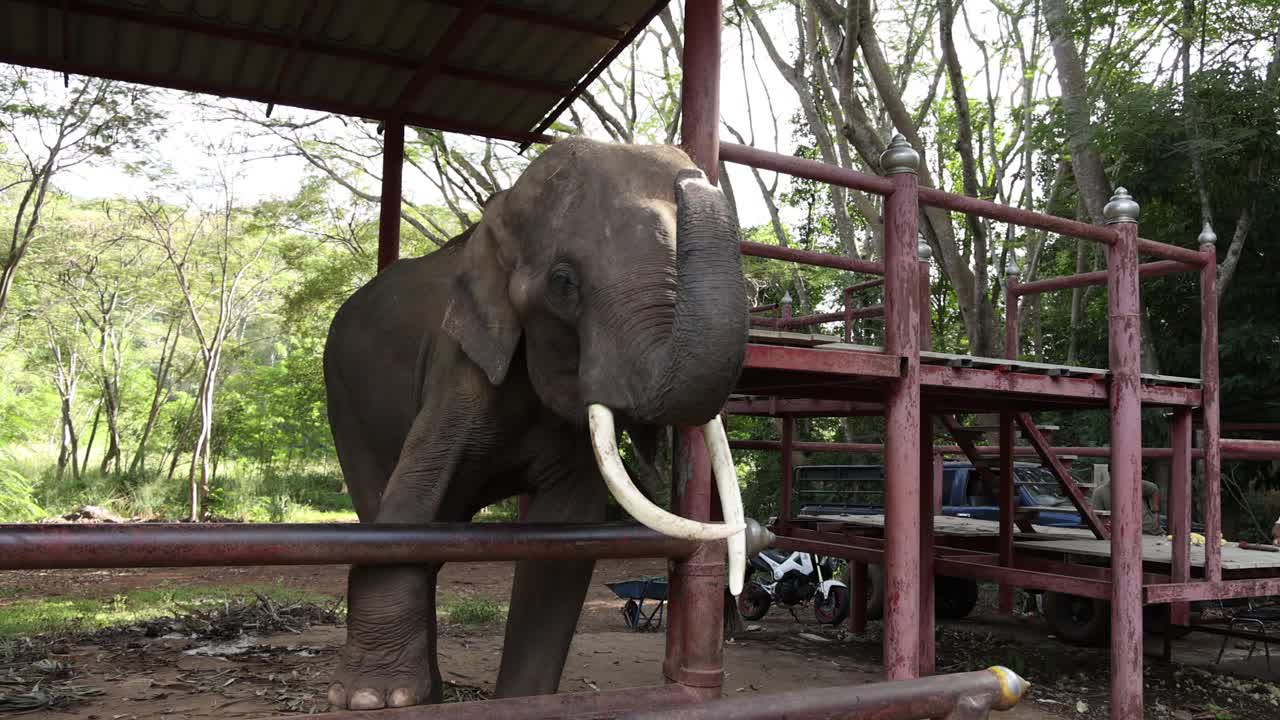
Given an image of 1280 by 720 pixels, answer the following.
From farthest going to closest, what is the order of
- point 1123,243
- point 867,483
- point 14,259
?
1. point 14,259
2. point 867,483
3. point 1123,243

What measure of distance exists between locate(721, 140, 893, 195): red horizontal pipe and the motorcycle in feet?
21.9

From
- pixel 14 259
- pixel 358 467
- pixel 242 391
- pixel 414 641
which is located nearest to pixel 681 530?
pixel 414 641

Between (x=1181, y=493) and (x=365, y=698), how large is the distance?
203 inches

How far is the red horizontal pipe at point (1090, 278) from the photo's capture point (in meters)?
6.89

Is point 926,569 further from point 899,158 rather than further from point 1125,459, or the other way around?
point 899,158

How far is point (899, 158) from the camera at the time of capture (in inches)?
191

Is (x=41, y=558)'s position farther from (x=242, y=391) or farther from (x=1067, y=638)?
(x=242, y=391)

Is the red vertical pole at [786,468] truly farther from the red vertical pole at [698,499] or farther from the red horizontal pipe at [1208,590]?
the red vertical pole at [698,499]

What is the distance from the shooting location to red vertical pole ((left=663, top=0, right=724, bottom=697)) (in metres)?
3.33

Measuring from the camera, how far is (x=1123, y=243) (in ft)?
18.8

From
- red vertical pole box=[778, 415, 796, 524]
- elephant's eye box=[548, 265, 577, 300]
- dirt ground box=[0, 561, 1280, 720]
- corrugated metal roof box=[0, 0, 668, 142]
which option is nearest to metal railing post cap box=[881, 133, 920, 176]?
corrugated metal roof box=[0, 0, 668, 142]

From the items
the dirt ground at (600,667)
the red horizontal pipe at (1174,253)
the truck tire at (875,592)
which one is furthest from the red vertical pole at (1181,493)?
the truck tire at (875,592)

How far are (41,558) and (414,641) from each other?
1.52 meters

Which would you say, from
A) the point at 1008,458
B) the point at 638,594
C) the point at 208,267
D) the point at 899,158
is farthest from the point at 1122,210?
the point at 208,267
